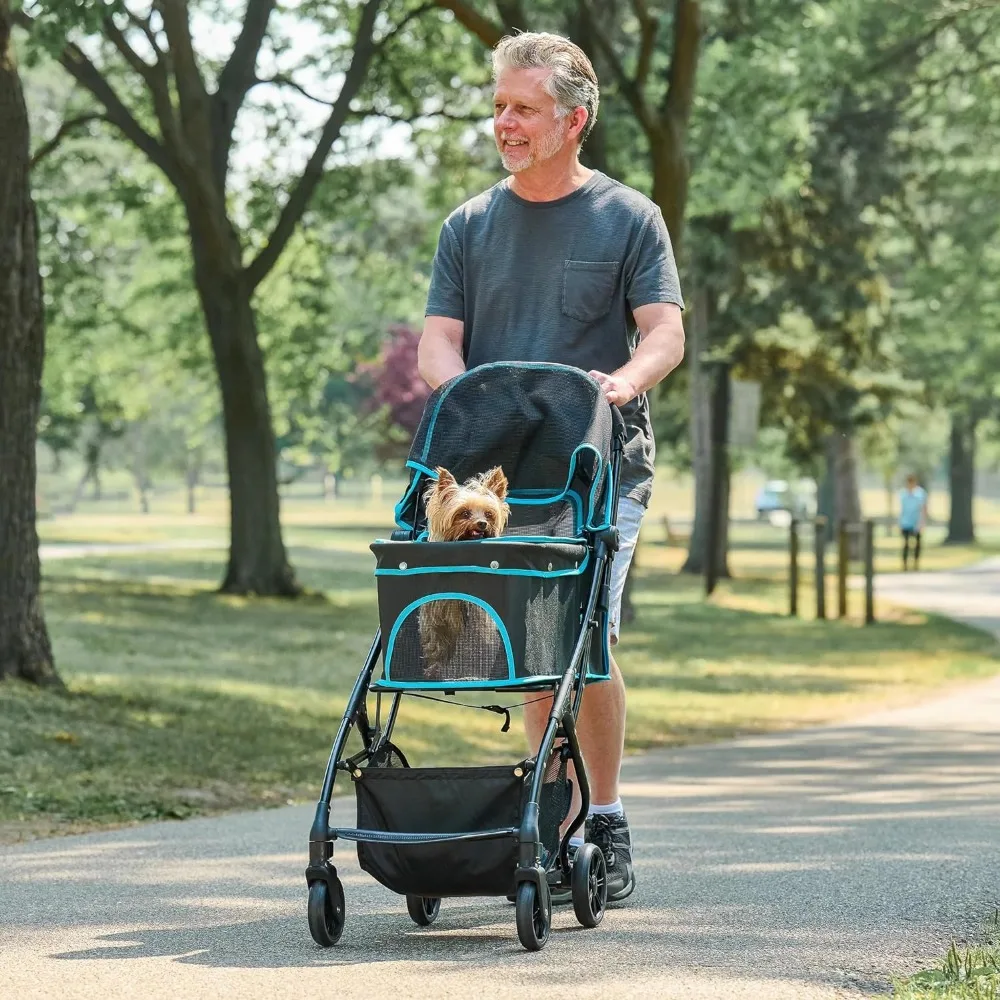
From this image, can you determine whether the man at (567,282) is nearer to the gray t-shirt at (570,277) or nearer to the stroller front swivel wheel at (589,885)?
the gray t-shirt at (570,277)

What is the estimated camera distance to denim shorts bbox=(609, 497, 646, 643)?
5590mm

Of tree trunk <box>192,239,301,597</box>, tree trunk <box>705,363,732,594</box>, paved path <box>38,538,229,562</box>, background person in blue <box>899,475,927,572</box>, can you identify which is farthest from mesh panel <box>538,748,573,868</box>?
background person in blue <box>899,475,927,572</box>

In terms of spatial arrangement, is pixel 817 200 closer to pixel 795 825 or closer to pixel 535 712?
pixel 795 825

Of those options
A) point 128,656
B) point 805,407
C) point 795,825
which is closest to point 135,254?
point 805,407

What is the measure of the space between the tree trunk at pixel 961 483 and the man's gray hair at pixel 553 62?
53.9 m

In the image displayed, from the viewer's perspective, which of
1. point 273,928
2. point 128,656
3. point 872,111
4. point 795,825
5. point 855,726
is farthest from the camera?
point 872,111

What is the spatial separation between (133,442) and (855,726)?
76394 millimetres

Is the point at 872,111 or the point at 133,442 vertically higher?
the point at 872,111

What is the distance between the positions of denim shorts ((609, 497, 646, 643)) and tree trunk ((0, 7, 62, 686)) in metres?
6.03

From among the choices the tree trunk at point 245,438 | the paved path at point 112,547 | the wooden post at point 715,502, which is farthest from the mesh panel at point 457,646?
the paved path at point 112,547

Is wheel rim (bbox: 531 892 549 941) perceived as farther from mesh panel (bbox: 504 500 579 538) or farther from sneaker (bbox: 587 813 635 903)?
mesh panel (bbox: 504 500 579 538)

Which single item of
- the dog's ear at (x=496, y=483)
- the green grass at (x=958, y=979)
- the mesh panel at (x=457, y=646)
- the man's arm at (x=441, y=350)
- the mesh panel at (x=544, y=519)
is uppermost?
the man's arm at (x=441, y=350)

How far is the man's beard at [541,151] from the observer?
5.60 metres

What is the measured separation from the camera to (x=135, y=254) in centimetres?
4288
